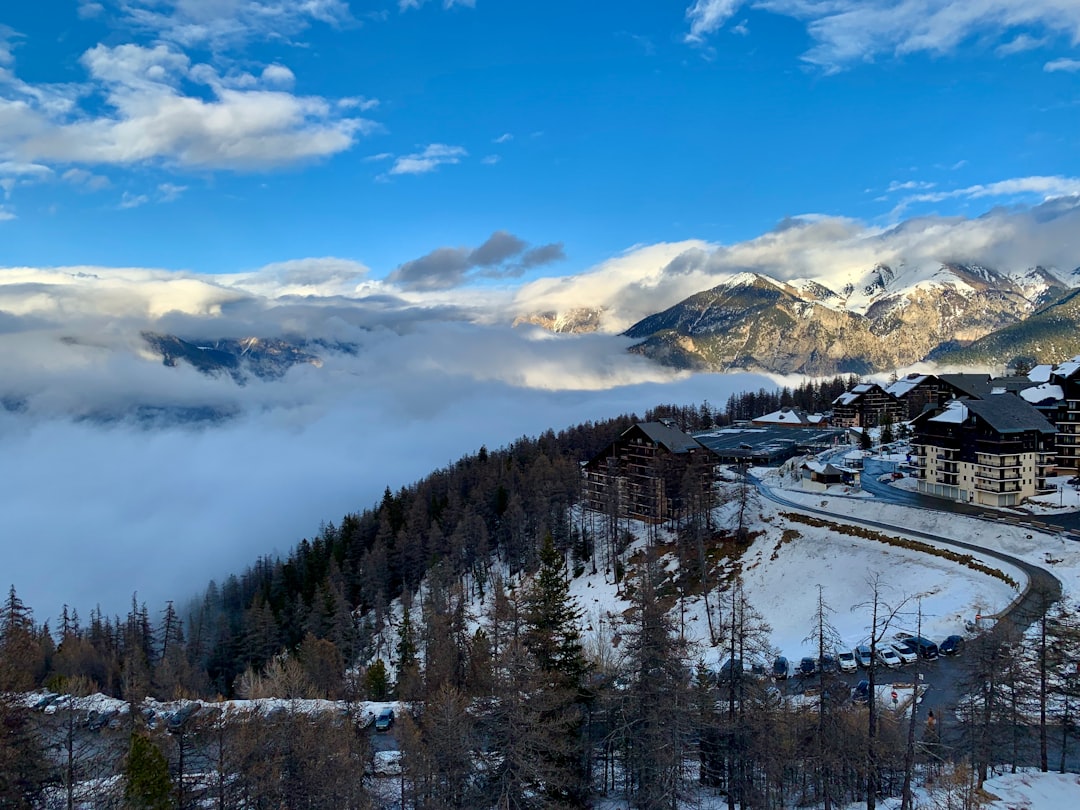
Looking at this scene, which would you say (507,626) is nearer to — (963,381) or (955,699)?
(955,699)

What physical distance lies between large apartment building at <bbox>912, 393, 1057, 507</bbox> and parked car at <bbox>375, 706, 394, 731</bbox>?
6976 cm

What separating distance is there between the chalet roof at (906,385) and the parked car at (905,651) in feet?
407

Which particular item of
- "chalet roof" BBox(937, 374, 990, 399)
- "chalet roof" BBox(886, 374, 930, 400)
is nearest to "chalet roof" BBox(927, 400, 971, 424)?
"chalet roof" BBox(937, 374, 990, 399)

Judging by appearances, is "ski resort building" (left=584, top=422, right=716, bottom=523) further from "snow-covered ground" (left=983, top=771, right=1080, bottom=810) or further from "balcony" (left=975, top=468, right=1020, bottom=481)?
"snow-covered ground" (left=983, top=771, right=1080, bottom=810)

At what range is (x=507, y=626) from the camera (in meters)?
44.2

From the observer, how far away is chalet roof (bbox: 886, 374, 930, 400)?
154 metres

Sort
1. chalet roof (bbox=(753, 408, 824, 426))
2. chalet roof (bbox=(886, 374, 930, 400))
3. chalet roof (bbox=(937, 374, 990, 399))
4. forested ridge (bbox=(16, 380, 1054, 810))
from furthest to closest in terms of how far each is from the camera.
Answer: chalet roof (bbox=(753, 408, 824, 426)) → chalet roof (bbox=(886, 374, 930, 400)) → chalet roof (bbox=(937, 374, 990, 399)) → forested ridge (bbox=(16, 380, 1054, 810))

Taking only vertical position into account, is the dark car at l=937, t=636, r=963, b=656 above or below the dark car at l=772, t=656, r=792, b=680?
above

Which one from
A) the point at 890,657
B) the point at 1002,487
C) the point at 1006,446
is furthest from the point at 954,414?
the point at 890,657

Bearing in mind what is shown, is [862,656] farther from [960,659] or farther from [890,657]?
[960,659]

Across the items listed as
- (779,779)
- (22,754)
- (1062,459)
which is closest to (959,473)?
(1062,459)

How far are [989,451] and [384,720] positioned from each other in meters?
71.8

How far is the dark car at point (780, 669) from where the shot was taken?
4550 cm

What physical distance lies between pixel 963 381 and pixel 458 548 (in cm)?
10619
